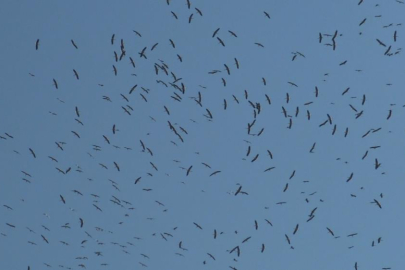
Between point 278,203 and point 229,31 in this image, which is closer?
point 278,203

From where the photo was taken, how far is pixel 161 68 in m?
7.95

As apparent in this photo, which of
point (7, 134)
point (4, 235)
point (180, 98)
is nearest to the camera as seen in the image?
point (4, 235)

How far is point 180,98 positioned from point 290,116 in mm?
1528

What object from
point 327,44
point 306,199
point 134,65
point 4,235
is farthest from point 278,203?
point 4,235

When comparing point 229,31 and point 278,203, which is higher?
point 229,31

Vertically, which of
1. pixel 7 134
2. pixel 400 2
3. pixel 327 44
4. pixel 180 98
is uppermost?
pixel 400 2

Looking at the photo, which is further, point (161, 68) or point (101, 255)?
point (161, 68)

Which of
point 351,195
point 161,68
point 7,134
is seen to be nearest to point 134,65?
point 161,68

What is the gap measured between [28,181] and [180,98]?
230cm

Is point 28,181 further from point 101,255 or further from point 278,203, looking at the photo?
point 278,203

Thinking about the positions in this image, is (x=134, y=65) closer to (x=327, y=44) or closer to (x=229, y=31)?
(x=229, y=31)

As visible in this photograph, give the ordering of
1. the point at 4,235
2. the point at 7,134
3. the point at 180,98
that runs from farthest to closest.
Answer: the point at 180,98 → the point at 7,134 → the point at 4,235

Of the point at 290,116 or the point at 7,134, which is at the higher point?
the point at 290,116

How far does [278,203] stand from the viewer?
24.9 feet
